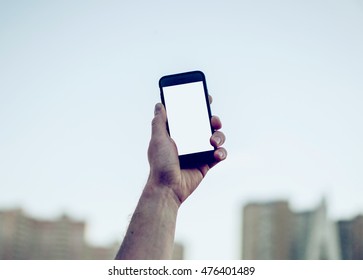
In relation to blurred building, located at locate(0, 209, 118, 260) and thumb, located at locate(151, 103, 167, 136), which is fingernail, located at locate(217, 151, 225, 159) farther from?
blurred building, located at locate(0, 209, 118, 260)

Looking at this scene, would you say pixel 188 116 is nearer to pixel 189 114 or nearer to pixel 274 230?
pixel 189 114

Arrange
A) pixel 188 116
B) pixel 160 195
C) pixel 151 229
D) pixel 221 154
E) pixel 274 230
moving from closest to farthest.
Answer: pixel 151 229 → pixel 160 195 → pixel 221 154 → pixel 188 116 → pixel 274 230

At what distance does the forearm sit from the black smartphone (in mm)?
716

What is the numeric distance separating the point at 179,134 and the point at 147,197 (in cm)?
96

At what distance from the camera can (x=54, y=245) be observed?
521 ft

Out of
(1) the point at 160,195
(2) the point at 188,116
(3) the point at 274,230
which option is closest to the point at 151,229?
(1) the point at 160,195

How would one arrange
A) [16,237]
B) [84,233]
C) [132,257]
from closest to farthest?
[132,257] < [84,233] < [16,237]

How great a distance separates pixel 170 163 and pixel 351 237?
113091mm

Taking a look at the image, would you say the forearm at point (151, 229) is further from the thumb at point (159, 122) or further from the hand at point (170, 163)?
the thumb at point (159, 122)

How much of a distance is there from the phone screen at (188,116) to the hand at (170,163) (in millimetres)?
140

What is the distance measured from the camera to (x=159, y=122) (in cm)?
346

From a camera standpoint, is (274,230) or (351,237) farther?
(274,230)
